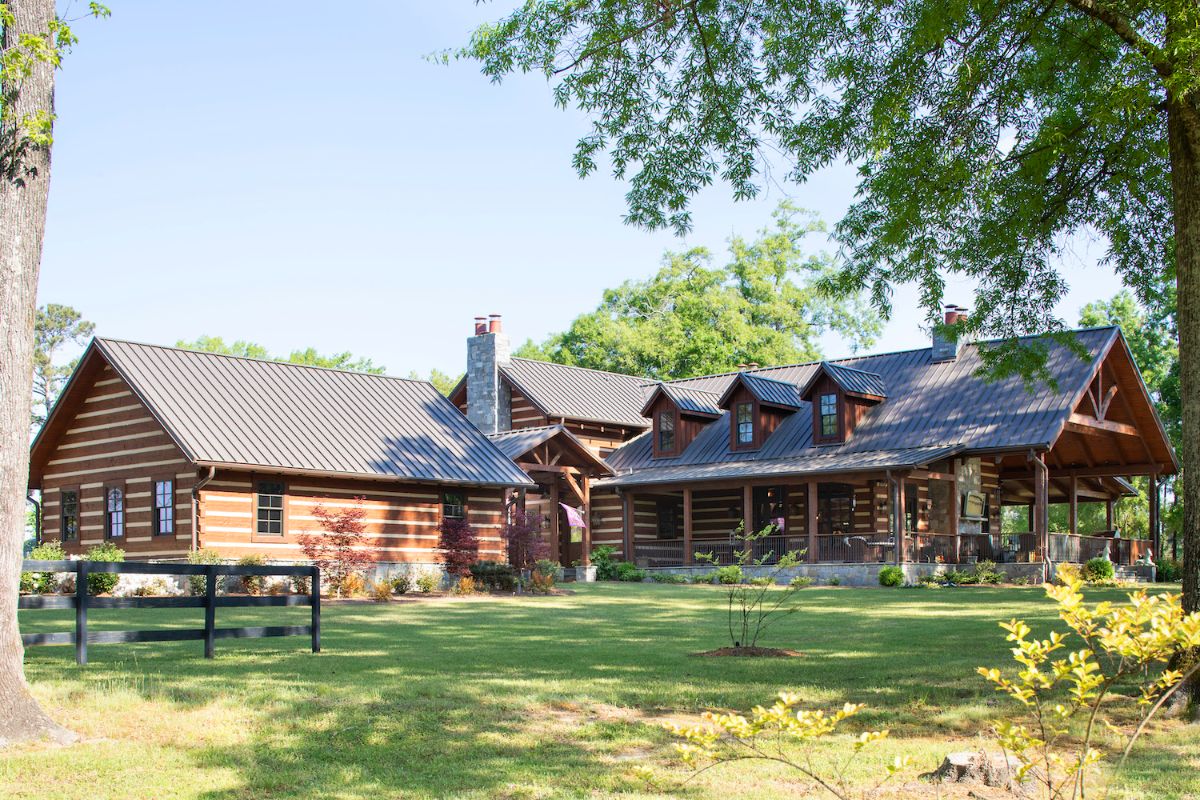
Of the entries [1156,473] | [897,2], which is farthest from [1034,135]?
[1156,473]

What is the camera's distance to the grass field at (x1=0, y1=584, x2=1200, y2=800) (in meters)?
8.23

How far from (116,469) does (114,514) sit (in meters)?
1.15

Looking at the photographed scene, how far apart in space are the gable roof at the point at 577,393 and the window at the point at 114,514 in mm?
16710

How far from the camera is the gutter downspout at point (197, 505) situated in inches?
995

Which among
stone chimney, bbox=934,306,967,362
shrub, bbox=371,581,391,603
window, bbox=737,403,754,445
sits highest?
stone chimney, bbox=934,306,967,362

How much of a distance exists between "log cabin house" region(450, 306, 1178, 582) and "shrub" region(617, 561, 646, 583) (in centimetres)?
125

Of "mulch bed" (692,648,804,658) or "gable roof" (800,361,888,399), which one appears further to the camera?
"gable roof" (800,361,888,399)

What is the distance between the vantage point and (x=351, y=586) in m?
26.4

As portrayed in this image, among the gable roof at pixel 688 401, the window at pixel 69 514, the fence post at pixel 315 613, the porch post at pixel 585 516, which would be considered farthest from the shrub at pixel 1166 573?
the window at pixel 69 514

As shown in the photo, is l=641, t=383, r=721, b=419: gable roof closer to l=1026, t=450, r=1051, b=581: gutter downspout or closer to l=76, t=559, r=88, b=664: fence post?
l=1026, t=450, r=1051, b=581: gutter downspout

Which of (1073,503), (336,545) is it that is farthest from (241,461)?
(1073,503)

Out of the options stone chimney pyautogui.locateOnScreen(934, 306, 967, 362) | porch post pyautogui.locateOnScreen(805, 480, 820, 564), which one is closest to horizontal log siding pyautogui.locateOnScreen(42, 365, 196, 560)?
porch post pyautogui.locateOnScreen(805, 480, 820, 564)

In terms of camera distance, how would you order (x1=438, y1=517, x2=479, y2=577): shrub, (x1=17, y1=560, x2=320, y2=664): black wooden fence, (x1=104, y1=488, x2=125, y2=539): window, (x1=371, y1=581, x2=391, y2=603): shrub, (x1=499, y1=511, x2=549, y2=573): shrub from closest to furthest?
1. (x1=17, y1=560, x2=320, y2=664): black wooden fence
2. (x1=371, y1=581, x2=391, y2=603): shrub
3. (x1=104, y1=488, x2=125, y2=539): window
4. (x1=438, y1=517, x2=479, y2=577): shrub
5. (x1=499, y1=511, x2=549, y2=573): shrub

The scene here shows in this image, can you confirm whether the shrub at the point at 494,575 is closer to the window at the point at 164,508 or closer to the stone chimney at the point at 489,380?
the window at the point at 164,508
